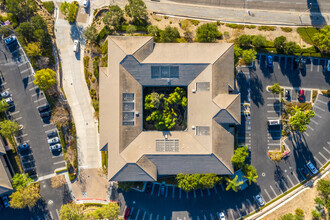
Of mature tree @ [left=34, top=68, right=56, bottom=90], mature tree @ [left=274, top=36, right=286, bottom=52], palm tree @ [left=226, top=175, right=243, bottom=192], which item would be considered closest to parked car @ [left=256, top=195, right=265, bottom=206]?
palm tree @ [left=226, top=175, right=243, bottom=192]

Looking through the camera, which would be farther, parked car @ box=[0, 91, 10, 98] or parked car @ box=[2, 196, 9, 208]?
parked car @ box=[0, 91, 10, 98]

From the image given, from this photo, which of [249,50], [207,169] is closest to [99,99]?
[207,169]

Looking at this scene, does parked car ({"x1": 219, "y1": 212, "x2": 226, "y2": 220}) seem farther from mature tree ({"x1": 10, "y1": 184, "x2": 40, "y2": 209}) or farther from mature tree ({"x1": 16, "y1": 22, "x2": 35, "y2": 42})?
mature tree ({"x1": 16, "y1": 22, "x2": 35, "y2": 42})

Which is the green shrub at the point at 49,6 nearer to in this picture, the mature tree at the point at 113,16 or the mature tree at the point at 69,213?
the mature tree at the point at 113,16

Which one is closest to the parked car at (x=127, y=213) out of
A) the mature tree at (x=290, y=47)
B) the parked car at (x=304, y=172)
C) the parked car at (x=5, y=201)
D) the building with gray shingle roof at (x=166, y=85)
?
the building with gray shingle roof at (x=166, y=85)

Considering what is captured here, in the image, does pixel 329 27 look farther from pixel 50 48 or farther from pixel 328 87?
pixel 50 48
